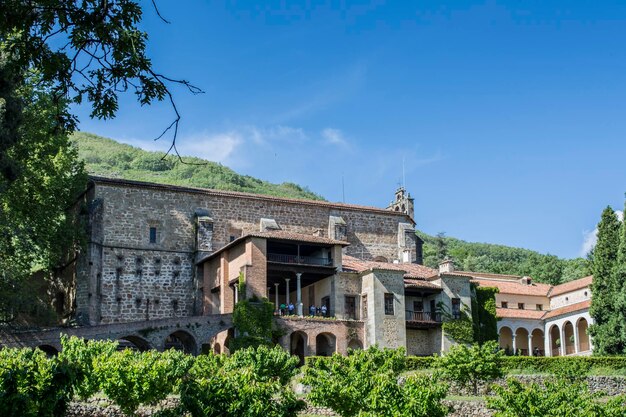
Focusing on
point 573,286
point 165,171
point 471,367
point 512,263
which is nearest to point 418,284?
point 471,367

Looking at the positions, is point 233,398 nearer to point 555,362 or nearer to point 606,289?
point 555,362

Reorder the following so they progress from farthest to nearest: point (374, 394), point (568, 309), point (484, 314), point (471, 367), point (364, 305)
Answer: point (568, 309) → point (484, 314) → point (364, 305) → point (471, 367) → point (374, 394)

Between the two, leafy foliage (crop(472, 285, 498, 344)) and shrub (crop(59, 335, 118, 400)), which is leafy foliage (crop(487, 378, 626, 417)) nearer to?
shrub (crop(59, 335, 118, 400))

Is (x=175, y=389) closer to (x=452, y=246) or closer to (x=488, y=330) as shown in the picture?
(x=488, y=330)

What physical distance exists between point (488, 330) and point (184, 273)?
61.7 ft

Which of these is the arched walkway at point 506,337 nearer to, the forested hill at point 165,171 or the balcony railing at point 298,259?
the balcony railing at point 298,259

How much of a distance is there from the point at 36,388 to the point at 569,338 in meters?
49.5

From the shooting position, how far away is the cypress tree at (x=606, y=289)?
46594 mm

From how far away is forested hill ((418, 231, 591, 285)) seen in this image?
→ 8781 centimetres

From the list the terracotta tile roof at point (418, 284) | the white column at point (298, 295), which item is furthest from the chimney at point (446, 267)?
the white column at point (298, 295)

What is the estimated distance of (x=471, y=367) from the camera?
36.2 meters

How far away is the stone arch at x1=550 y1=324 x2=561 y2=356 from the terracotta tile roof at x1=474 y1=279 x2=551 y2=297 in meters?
3.20

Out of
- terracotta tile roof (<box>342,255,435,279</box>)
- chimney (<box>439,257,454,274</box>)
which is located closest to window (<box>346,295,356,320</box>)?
terracotta tile roof (<box>342,255,435,279</box>)

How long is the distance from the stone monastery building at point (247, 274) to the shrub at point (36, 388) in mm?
20282
